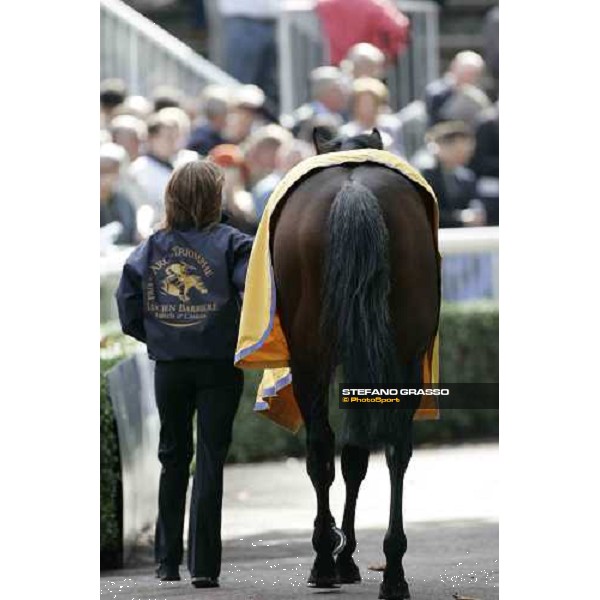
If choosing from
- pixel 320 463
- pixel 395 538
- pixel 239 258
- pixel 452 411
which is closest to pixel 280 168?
pixel 452 411

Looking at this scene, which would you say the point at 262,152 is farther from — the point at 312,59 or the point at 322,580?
the point at 322,580

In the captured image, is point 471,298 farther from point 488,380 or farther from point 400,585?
point 400,585

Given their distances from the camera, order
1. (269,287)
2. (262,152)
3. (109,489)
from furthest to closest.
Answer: (262,152), (109,489), (269,287)

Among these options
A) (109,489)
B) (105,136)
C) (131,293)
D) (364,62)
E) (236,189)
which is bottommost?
(109,489)

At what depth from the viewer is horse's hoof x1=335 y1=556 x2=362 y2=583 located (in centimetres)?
750

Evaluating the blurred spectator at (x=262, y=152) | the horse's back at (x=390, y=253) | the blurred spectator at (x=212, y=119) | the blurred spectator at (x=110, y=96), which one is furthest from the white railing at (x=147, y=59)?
the horse's back at (x=390, y=253)

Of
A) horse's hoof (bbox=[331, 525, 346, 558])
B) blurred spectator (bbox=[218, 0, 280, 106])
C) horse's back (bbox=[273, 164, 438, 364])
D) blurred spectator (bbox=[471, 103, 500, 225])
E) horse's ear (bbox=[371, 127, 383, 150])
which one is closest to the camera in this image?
horse's back (bbox=[273, 164, 438, 364])

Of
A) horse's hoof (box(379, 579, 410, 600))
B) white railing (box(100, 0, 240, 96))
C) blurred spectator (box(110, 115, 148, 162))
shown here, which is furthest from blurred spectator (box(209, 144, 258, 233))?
horse's hoof (box(379, 579, 410, 600))

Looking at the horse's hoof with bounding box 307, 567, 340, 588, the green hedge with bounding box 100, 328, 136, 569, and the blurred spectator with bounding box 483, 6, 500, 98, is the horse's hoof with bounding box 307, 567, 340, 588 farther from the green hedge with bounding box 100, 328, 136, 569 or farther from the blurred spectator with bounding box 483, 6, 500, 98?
the blurred spectator with bounding box 483, 6, 500, 98

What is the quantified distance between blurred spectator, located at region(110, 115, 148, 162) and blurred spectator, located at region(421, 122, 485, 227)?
5.23ft

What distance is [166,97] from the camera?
1136 cm

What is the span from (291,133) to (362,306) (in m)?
4.67
